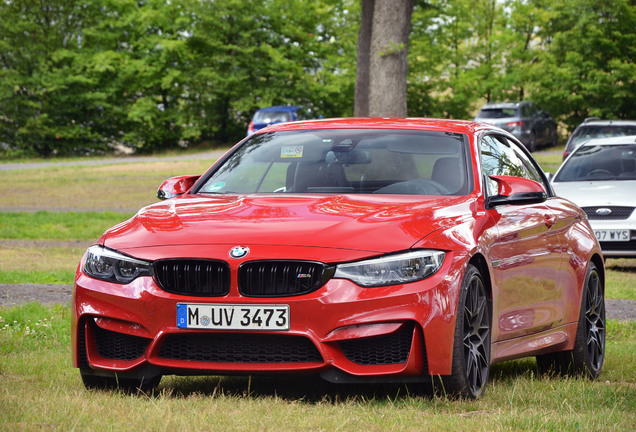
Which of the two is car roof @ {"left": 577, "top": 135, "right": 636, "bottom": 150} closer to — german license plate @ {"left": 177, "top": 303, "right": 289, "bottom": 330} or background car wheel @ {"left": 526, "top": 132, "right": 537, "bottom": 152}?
german license plate @ {"left": 177, "top": 303, "right": 289, "bottom": 330}

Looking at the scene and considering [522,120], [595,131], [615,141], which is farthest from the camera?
[522,120]

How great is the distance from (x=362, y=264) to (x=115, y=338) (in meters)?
1.31

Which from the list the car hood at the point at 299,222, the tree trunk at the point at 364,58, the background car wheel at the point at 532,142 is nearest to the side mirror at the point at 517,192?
the car hood at the point at 299,222

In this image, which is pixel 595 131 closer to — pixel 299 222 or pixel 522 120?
pixel 522 120

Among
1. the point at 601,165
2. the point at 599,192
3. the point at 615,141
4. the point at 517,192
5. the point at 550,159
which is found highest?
the point at 517,192

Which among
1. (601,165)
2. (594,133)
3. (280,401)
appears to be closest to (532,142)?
(594,133)

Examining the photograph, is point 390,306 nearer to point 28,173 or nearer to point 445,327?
point 445,327

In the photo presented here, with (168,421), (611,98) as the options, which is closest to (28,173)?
(611,98)

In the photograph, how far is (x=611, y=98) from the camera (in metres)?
46.2

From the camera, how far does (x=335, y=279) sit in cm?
520

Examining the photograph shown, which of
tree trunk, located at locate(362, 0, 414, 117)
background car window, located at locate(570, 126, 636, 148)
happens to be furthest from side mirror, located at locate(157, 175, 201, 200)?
background car window, located at locate(570, 126, 636, 148)

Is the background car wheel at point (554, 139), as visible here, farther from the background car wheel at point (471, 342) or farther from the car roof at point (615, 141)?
the background car wheel at point (471, 342)

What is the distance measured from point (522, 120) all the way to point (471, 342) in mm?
35918

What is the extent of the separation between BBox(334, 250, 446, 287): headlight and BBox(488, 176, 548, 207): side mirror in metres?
1.17
